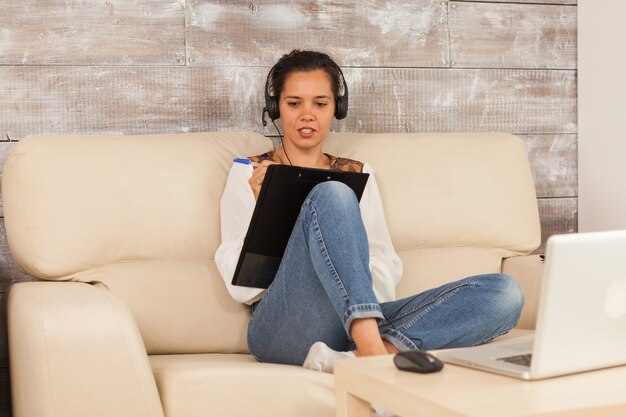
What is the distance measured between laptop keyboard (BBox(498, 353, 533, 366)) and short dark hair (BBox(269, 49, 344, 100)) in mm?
1211

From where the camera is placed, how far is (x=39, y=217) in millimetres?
2139

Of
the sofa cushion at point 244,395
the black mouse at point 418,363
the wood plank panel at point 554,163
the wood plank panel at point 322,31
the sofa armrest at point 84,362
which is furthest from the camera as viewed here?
the wood plank panel at point 554,163

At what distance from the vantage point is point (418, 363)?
1.35m

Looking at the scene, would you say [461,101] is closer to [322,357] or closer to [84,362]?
[322,357]

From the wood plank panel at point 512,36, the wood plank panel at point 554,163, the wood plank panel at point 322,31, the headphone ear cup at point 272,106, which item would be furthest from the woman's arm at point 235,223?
the wood plank panel at point 554,163

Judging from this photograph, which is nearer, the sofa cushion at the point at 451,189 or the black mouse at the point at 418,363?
the black mouse at the point at 418,363

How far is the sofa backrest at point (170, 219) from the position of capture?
7.08ft

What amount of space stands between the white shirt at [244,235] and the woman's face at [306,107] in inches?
7.5

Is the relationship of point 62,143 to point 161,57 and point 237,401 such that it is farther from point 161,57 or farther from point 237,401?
point 237,401

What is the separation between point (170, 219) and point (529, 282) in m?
0.98

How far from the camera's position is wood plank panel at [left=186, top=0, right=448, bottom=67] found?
267 centimetres

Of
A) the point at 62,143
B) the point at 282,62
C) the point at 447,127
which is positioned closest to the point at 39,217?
the point at 62,143

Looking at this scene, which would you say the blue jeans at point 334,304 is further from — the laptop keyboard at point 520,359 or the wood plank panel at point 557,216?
the wood plank panel at point 557,216

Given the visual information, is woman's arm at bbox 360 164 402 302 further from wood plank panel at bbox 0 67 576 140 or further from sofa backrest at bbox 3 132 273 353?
wood plank panel at bbox 0 67 576 140
